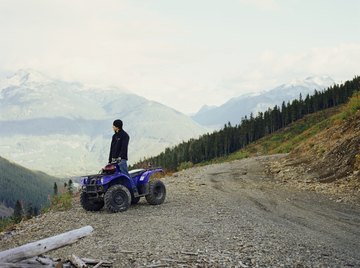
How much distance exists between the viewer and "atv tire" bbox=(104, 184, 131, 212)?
51.8 ft

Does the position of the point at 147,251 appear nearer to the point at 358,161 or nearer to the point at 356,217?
the point at 356,217

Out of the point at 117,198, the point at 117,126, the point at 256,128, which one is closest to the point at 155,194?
the point at 117,198

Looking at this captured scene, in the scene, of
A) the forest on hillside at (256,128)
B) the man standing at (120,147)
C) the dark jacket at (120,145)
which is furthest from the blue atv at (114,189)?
the forest on hillside at (256,128)

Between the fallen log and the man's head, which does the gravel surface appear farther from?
the man's head

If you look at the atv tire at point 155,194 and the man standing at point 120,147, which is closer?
the man standing at point 120,147

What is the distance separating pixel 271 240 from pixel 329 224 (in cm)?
325

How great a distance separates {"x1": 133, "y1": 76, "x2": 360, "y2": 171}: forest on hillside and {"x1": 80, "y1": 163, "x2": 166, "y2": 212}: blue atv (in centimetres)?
9486

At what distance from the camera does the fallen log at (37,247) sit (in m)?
8.31

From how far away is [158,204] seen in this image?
18172 mm

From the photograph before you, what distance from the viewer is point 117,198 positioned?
52.7ft

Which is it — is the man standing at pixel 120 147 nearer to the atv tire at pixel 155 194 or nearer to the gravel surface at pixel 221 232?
the atv tire at pixel 155 194

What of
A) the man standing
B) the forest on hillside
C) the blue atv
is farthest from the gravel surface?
the forest on hillside

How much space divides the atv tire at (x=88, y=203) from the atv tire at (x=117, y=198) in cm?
121

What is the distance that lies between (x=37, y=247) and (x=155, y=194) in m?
9.19
